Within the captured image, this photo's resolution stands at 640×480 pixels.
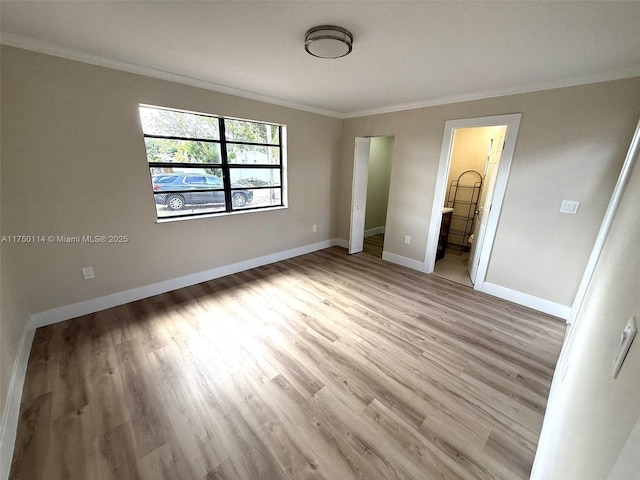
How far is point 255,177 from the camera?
3.57m

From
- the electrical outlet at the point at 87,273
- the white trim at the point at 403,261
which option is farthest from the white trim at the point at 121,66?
the white trim at the point at 403,261

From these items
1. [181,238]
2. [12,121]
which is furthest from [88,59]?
[181,238]

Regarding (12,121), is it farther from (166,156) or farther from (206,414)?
(206,414)

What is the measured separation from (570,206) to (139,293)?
464 centimetres

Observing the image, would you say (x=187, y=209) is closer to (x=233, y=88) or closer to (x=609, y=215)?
(x=233, y=88)

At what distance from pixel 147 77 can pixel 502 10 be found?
294 cm

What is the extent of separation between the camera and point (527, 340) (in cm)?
229

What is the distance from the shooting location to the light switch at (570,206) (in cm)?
243

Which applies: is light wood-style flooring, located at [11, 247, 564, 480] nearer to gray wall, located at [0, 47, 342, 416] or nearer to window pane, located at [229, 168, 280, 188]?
gray wall, located at [0, 47, 342, 416]

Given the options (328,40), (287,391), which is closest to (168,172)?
(328,40)

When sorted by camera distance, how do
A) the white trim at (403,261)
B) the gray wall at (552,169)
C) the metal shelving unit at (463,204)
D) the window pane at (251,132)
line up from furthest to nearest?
the metal shelving unit at (463,204)
the white trim at (403,261)
the window pane at (251,132)
the gray wall at (552,169)

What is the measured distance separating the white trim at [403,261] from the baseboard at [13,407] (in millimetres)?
4062

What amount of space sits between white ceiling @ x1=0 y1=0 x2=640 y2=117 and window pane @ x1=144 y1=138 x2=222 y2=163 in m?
0.64

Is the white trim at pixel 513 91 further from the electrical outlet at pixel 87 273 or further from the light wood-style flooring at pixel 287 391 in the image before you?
the electrical outlet at pixel 87 273
